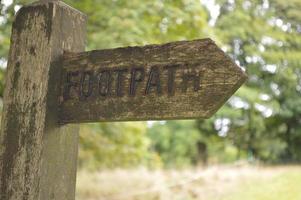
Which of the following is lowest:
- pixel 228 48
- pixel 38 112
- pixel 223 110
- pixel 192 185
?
pixel 192 185

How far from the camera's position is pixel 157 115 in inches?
62.6

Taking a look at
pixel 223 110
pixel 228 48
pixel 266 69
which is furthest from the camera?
pixel 223 110

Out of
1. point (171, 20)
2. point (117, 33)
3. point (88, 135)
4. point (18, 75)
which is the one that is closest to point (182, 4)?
point (171, 20)

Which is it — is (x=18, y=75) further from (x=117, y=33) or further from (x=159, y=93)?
(x=117, y=33)

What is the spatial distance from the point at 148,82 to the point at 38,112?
0.46 metres

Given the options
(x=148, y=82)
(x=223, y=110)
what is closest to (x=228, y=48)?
(x=223, y=110)

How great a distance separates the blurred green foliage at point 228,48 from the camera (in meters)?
4.22

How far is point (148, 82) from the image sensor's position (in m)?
1.63

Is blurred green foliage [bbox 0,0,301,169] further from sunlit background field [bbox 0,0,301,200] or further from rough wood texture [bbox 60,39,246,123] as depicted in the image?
rough wood texture [bbox 60,39,246,123]

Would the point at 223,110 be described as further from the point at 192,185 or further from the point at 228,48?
the point at 228,48

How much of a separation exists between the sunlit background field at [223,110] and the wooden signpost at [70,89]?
84cm

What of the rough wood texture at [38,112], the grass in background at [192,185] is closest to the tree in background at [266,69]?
the grass in background at [192,185]

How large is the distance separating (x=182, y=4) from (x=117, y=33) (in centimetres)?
67

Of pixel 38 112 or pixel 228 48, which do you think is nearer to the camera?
pixel 38 112
